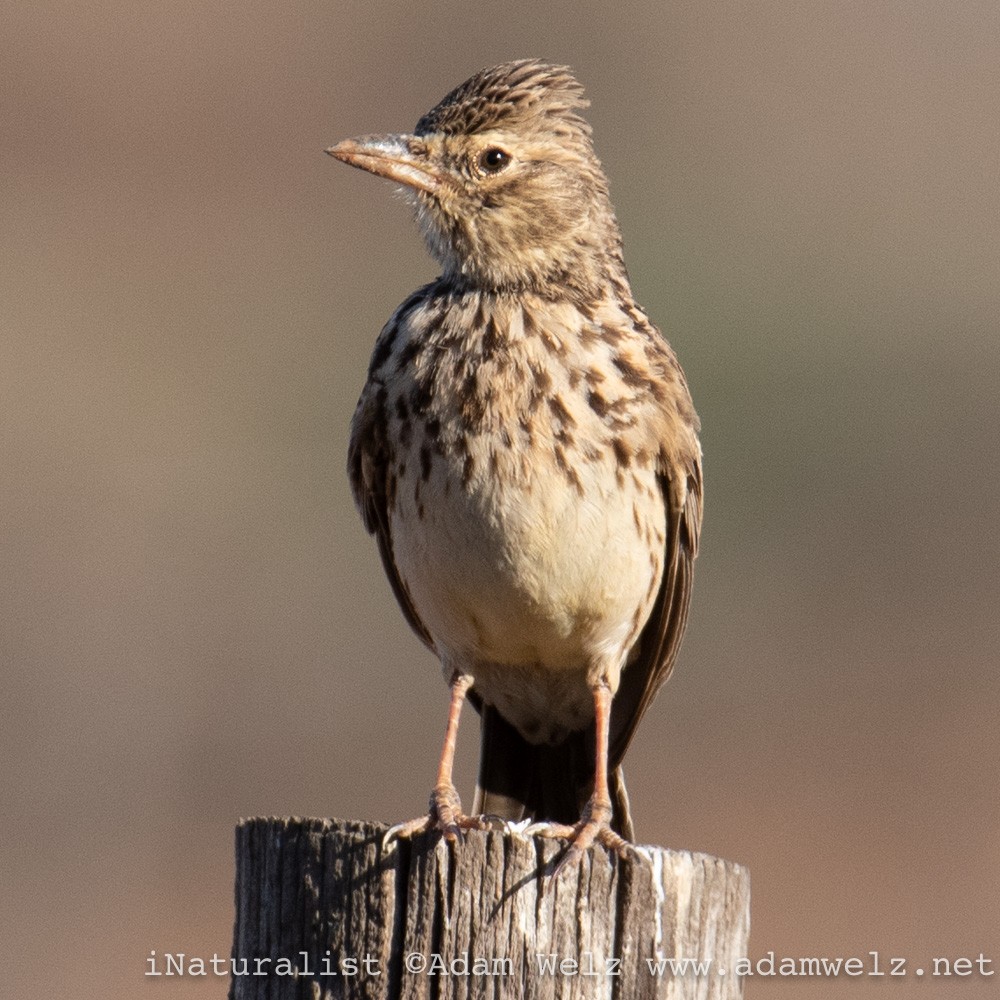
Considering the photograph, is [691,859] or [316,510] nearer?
[691,859]

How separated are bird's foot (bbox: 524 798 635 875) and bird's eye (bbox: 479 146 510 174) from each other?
204 centimetres

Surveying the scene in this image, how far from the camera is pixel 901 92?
2759 centimetres

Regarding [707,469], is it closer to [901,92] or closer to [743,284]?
[743,284]

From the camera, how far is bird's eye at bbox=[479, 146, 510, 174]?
6.75 metres

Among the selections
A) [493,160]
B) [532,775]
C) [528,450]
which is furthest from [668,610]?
[493,160]

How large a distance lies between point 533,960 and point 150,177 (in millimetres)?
19005

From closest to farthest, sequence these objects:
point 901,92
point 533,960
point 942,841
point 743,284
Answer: point 533,960, point 942,841, point 743,284, point 901,92

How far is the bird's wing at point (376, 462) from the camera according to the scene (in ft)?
21.8

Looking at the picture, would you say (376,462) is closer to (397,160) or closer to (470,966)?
(397,160)

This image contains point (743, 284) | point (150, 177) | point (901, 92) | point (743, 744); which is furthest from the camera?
point (901, 92)

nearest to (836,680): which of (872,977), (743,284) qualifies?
(872,977)

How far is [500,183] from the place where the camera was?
675 cm

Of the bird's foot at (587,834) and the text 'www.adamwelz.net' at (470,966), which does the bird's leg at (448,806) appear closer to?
the bird's foot at (587,834)

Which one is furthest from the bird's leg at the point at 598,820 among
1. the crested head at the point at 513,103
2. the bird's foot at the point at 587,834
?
the crested head at the point at 513,103
